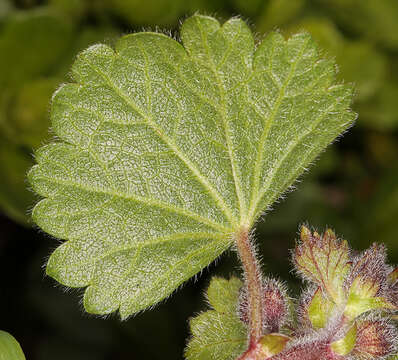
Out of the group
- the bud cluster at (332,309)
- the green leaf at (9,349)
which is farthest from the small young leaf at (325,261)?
the green leaf at (9,349)

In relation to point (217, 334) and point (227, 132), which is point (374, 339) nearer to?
point (217, 334)

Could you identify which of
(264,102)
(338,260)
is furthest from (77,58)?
(338,260)

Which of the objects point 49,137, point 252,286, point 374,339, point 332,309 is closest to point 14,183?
point 49,137

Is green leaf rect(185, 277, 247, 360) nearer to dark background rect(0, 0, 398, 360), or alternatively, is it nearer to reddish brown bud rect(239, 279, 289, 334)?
reddish brown bud rect(239, 279, 289, 334)

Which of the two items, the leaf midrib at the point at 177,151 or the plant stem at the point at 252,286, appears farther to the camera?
the leaf midrib at the point at 177,151

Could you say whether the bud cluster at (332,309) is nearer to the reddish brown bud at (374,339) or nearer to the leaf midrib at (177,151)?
the reddish brown bud at (374,339)
